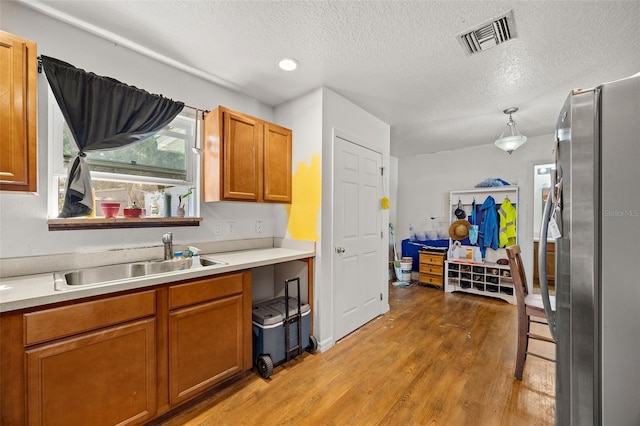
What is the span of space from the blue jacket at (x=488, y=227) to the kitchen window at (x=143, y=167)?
4.23 metres

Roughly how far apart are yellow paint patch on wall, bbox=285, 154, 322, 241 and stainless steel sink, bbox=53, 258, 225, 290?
0.89 meters

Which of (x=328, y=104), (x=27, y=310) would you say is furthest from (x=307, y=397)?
(x=328, y=104)

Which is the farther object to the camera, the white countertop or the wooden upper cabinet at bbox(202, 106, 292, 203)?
the wooden upper cabinet at bbox(202, 106, 292, 203)

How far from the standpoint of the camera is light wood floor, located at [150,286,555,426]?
166 cm

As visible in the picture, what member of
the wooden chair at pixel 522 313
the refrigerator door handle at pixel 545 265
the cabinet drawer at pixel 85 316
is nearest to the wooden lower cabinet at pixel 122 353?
the cabinet drawer at pixel 85 316

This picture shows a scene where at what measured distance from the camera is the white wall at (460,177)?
13.4 feet

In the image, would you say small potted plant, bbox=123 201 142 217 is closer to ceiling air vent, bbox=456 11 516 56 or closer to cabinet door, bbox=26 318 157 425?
cabinet door, bbox=26 318 157 425

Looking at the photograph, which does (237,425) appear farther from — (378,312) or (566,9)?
(566,9)

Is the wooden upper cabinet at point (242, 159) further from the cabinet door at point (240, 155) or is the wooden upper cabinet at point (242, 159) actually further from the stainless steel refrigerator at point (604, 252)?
the stainless steel refrigerator at point (604, 252)

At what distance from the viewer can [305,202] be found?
2.59 metres

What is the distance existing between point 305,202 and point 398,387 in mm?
1701

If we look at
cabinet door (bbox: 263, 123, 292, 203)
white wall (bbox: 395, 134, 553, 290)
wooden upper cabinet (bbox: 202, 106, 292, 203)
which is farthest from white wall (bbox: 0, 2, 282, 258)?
white wall (bbox: 395, 134, 553, 290)

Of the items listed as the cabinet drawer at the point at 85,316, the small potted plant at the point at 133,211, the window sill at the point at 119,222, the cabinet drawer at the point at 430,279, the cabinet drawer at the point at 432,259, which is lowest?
the cabinet drawer at the point at 430,279

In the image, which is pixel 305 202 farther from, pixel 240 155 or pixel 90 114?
pixel 90 114
